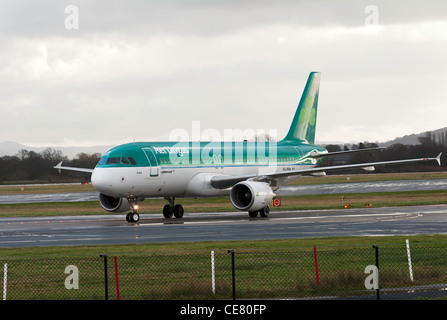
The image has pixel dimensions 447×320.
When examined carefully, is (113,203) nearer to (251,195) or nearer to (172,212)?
(172,212)

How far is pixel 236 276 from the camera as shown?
24.0 metres

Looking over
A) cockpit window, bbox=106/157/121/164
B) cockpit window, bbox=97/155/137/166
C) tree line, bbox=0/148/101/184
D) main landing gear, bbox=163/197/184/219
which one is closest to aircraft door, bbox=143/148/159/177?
cockpit window, bbox=97/155/137/166

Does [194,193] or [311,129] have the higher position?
[311,129]

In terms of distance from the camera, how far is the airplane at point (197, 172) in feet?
151

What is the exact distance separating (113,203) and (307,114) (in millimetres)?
18942

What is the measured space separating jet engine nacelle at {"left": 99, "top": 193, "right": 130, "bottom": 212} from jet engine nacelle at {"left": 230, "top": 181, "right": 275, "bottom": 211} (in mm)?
6698

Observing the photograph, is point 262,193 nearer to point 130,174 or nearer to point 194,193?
point 194,193

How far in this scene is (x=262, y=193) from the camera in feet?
157

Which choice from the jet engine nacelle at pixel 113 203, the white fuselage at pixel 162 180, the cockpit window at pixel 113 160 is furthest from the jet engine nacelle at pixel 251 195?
the cockpit window at pixel 113 160

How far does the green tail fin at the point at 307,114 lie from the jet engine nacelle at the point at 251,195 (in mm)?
12578

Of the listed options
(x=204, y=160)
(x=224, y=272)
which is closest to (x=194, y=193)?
(x=204, y=160)

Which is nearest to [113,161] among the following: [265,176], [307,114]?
[265,176]

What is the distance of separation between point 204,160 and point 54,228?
1160 centimetres
